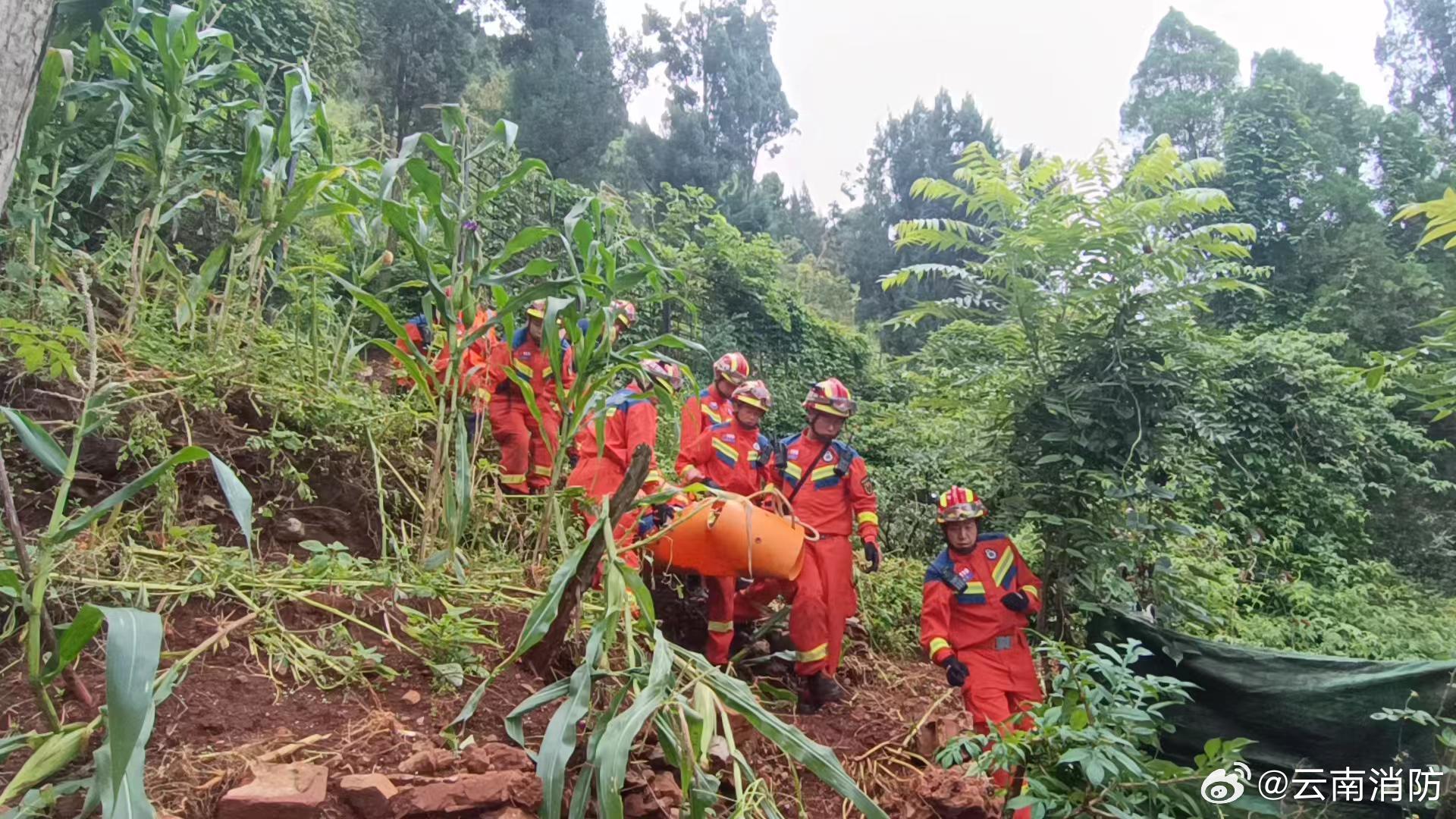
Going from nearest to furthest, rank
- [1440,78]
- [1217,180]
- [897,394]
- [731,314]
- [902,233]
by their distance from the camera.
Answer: [902,233] < [731,314] < [897,394] < [1217,180] < [1440,78]

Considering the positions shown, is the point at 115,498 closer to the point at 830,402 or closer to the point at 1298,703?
the point at 830,402

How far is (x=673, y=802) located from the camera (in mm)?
2062

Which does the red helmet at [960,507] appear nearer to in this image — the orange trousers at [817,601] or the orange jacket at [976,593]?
the orange jacket at [976,593]

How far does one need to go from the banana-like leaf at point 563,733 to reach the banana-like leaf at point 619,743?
8cm

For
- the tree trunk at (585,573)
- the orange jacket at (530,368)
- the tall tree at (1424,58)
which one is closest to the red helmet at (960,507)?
the orange jacket at (530,368)

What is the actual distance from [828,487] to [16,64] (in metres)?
3.76

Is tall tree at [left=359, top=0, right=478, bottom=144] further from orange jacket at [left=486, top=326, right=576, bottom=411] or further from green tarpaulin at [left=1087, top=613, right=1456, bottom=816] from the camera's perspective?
green tarpaulin at [left=1087, top=613, right=1456, bottom=816]

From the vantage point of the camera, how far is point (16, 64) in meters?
1.23

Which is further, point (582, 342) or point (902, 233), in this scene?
point (902, 233)

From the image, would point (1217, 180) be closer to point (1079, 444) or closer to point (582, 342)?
point (1079, 444)

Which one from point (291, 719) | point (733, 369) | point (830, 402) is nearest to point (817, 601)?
point (830, 402)

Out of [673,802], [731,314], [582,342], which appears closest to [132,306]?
[582,342]

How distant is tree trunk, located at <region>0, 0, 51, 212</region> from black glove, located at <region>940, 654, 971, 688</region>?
3.69m

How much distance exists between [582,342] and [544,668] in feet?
3.50
